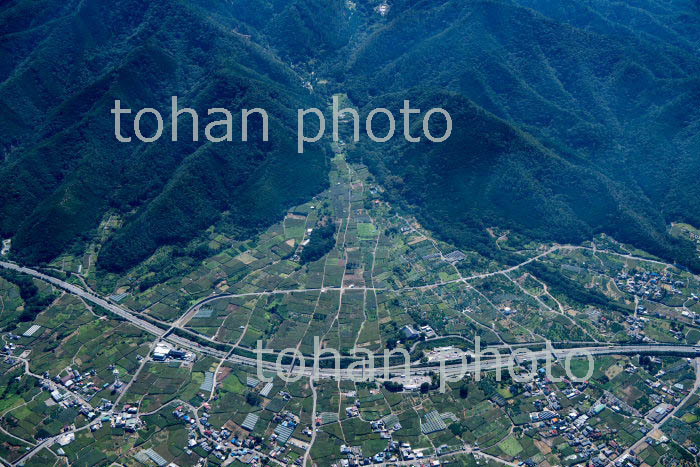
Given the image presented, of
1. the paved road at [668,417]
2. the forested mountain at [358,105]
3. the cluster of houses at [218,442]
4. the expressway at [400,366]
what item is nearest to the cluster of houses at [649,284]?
the forested mountain at [358,105]

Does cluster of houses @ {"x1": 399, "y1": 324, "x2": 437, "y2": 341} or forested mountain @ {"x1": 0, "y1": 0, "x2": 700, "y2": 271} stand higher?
forested mountain @ {"x1": 0, "y1": 0, "x2": 700, "y2": 271}

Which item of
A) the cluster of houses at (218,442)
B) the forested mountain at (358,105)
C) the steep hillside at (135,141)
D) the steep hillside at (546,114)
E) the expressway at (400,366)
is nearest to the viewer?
the cluster of houses at (218,442)

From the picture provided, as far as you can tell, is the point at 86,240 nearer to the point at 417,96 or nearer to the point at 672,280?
the point at 417,96

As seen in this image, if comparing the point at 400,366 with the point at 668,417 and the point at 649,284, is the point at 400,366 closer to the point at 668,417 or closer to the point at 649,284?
the point at 668,417

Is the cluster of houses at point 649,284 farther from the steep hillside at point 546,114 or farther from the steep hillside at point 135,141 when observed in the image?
the steep hillside at point 135,141

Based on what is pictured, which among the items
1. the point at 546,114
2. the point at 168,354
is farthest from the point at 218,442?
the point at 546,114

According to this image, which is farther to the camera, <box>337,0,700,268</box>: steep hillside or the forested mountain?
<box>337,0,700,268</box>: steep hillside

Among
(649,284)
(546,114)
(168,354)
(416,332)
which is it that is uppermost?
(546,114)

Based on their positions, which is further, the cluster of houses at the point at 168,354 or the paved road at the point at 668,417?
the cluster of houses at the point at 168,354

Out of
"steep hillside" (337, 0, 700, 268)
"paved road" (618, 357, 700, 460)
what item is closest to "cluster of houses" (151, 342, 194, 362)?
"steep hillside" (337, 0, 700, 268)

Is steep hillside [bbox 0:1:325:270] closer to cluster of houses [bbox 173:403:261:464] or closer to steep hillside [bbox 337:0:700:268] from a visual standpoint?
steep hillside [bbox 337:0:700:268]
